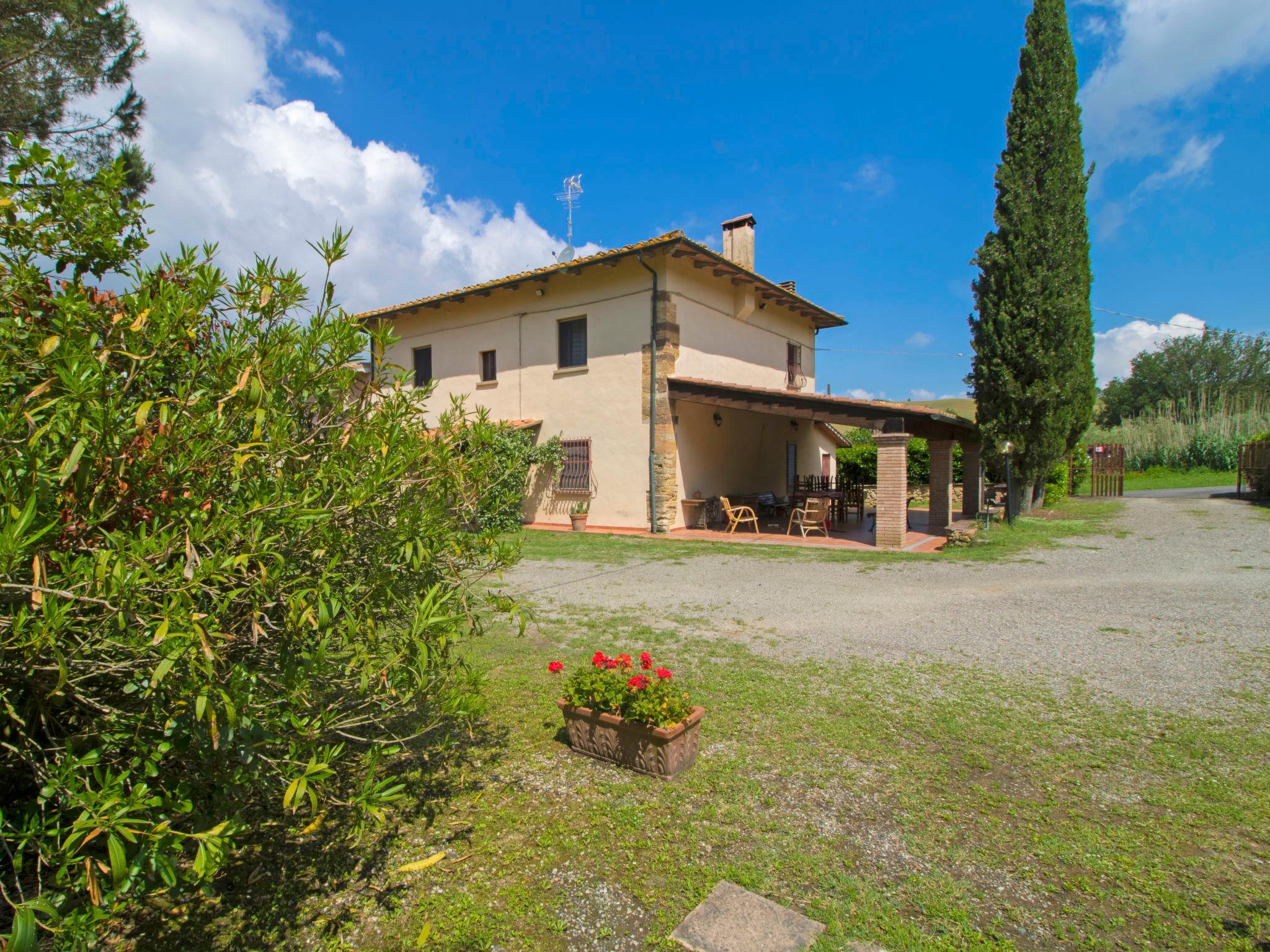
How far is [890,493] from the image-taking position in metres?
11.9

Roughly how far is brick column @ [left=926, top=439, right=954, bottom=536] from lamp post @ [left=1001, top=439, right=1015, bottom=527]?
1121 mm

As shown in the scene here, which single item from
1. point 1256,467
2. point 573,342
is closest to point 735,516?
point 573,342

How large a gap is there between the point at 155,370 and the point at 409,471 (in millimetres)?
817

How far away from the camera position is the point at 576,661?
526 centimetres

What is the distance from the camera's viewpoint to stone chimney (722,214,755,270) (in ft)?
56.4

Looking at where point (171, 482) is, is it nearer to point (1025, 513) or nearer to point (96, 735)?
point (96, 735)

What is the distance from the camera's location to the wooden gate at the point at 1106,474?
2280cm

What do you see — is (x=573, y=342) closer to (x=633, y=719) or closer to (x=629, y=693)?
(x=629, y=693)

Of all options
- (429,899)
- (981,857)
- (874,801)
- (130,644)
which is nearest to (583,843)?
(429,899)

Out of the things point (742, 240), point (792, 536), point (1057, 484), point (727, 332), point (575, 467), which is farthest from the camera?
point (1057, 484)

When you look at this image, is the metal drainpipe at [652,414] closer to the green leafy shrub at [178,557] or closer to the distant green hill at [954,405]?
the green leafy shrub at [178,557]

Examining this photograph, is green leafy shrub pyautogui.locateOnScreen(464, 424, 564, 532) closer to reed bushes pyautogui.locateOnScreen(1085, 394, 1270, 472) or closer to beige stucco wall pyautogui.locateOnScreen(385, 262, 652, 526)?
beige stucco wall pyautogui.locateOnScreen(385, 262, 652, 526)

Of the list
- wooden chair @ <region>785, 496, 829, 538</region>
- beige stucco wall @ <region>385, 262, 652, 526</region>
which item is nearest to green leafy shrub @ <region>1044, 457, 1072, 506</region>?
wooden chair @ <region>785, 496, 829, 538</region>

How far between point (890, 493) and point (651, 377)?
517 cm
